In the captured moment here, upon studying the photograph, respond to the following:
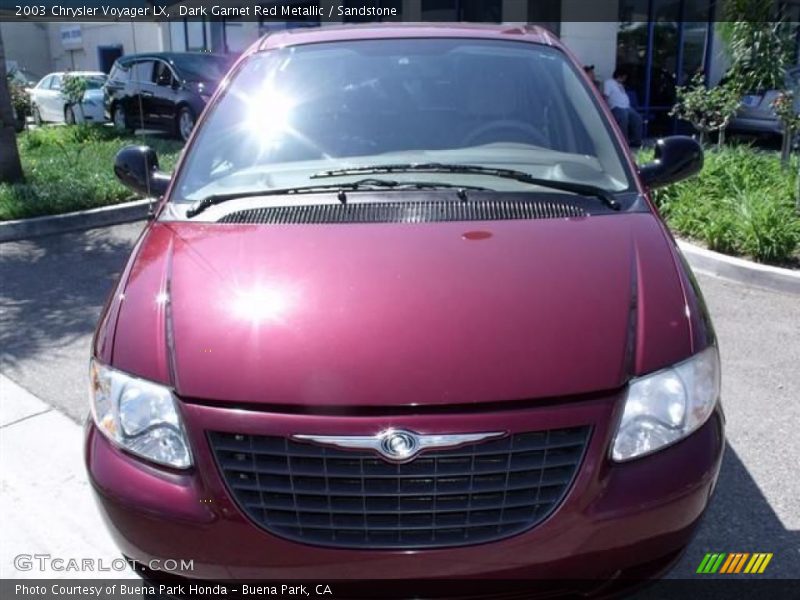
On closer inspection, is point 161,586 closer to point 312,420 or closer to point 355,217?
point 312,420

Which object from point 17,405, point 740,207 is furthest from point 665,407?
point 740,207

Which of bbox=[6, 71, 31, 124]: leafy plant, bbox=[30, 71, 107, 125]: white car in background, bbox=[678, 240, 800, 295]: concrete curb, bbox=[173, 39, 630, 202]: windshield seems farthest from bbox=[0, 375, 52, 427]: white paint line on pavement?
bbox=[6, 71, 31, 124]: leafy plant

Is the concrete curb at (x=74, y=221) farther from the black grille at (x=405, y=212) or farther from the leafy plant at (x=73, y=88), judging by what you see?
the leafy plant at (x=73, y=88)

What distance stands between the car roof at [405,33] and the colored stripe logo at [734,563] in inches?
92.3

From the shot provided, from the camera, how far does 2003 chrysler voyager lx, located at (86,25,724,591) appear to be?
1906mm

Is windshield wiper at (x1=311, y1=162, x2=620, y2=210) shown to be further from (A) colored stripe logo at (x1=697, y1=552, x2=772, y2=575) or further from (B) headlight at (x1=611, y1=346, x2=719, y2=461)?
(A) colored stripe logo at (x1=697, y1=552, x2=772, y2=575)

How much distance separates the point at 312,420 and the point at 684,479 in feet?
3.19

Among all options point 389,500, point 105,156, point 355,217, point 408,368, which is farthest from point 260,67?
point 105,156

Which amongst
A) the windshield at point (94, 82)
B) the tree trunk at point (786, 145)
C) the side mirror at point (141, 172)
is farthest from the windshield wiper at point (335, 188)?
the windshield at point (94, 82)

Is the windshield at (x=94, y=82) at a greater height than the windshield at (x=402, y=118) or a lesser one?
lesser

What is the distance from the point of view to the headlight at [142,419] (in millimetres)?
2010

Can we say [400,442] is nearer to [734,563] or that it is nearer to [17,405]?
[734,563]

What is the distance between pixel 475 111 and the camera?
331cm

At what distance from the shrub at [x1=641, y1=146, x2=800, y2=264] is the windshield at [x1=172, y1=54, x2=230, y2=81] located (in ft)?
33.1
